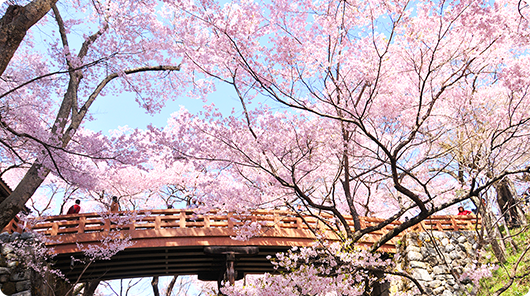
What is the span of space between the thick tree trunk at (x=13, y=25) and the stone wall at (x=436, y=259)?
10.5 metres

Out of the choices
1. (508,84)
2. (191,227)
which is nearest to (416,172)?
(508,84)

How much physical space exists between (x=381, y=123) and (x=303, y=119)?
9.34ft

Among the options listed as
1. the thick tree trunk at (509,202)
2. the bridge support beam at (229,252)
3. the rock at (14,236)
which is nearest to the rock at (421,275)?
the thick tree trunk at (509,202)

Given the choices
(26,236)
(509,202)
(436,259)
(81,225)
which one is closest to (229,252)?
(81,225)

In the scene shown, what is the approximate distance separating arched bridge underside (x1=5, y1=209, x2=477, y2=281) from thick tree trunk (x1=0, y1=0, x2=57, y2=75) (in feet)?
21.1

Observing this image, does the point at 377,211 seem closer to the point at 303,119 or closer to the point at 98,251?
the point at 303,119

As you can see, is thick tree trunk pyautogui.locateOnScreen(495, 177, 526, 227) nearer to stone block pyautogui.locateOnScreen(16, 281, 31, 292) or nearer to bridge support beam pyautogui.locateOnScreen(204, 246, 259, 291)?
bridge support beam pyautogui.locateOnScreen(204, 246, 259, 291)

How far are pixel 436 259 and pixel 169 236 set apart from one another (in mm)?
8153

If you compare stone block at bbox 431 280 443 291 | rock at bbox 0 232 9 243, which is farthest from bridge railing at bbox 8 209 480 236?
stone block at bbox 431 280 443 291

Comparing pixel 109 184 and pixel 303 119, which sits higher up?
pixel 109 184

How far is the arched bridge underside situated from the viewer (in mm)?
9672

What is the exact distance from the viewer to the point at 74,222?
989 cm

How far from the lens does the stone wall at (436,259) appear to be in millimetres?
10086

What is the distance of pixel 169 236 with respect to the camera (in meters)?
10.0
